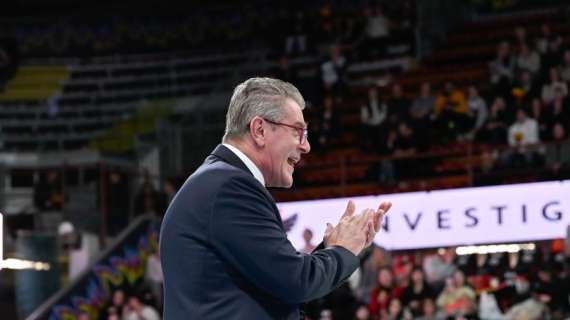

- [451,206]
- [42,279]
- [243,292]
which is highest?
[243,292]

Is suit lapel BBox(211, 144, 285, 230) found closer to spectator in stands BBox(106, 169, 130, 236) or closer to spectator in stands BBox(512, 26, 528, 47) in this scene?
spectator in stands BBox(106, 169, 130, 236)

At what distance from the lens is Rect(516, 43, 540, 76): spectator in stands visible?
659 inches

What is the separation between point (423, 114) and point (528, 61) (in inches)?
68.2

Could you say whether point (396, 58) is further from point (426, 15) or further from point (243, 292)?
point (243, 292)

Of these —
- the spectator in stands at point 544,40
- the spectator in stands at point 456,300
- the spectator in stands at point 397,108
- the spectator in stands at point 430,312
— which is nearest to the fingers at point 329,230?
the spectator in stands at point 456,300

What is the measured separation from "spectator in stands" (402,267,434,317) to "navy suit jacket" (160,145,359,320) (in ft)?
34.1

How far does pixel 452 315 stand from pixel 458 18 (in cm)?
961

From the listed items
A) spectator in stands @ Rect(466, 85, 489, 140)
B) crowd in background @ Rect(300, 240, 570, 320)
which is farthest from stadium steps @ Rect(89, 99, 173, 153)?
crowd in background @ Rect(300, 240, 570, 320)

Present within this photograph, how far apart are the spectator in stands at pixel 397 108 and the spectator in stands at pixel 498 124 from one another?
1224 mm

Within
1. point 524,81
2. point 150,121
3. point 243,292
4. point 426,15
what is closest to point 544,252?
point 524,81

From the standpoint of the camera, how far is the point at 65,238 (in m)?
15.9

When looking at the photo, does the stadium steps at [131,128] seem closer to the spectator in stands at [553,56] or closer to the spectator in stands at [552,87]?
the spectator in stands at [553,56]

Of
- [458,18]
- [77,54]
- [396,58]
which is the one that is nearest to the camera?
[396,58]

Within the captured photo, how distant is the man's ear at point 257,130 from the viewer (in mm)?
3383
